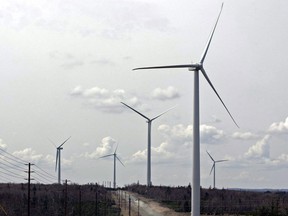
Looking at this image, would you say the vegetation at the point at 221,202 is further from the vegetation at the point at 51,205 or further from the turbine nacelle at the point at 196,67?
the turbine nacelle at the point at 196,67

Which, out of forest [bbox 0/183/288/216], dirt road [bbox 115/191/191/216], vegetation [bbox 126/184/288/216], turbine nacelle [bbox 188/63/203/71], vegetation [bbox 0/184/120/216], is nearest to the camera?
turbine nacelle [bbox 188/63/203/71]

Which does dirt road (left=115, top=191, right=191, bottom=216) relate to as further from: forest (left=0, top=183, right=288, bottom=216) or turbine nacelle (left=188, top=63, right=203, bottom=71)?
turbine nacelle (left=188, top=63, right=203, bottom=71)

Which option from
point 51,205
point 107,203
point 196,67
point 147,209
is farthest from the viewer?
point 107,203

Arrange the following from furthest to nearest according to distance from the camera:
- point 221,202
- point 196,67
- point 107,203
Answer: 1. point 221,202
2. point 107,203
3. point 196,67

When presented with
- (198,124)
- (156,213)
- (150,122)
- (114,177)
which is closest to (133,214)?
(156,213)

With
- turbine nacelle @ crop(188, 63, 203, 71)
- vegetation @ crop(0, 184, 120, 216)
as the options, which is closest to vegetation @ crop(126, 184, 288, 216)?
vegetation @ crop(0, 184, 120, 216)

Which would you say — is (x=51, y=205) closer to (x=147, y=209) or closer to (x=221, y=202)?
(x=147, y=209)

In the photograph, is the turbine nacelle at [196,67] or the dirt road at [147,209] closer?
the turbine nacelle at [196,67]

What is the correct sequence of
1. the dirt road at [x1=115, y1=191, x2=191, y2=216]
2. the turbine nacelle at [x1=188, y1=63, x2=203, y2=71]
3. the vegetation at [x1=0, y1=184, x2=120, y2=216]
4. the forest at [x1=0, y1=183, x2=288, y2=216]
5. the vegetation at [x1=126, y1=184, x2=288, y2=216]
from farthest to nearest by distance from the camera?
the dirt road at [x1=115, y1=191, x2=191, y2=216] → the vegetation at [x1=126, y1=184, x2=288, y2=216] → the forest at [x1=0, y1=183, x2=288, y2=216] → the vegetation at [x1=0, y1=184, x2=120, y2=216] → the turbine nacelle at [x1=188, y1=63, x2=203, y2=71]

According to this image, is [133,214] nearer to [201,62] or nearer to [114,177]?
[201,62]

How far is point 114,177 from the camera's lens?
125688 mm

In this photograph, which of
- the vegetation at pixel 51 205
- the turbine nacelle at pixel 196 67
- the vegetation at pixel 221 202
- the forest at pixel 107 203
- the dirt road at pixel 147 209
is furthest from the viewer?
the dirt road at pixel 147 209

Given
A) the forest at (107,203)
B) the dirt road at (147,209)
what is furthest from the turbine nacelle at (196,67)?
the dirt road at (147,209)

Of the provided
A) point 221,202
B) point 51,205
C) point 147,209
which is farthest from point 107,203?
point 221,202
